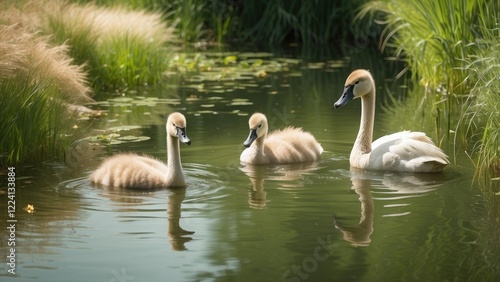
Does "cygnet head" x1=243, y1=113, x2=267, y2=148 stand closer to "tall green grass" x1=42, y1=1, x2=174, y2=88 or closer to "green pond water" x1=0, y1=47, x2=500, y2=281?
"green pond water" x1=0, y1=47, x2=500, y2=281

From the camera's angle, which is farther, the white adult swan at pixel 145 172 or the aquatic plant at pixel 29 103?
the aquatic plant at pixel 29 103

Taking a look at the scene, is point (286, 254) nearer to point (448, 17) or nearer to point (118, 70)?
point (448, 17)

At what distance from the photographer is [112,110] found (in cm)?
1362

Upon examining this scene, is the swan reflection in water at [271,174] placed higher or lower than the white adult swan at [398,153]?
lower

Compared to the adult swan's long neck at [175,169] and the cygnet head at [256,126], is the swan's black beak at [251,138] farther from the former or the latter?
the adult swan's long neck at [175,169]

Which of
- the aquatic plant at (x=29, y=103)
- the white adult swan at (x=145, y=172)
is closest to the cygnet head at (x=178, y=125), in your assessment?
the white adult swan at (x=145, y=172)

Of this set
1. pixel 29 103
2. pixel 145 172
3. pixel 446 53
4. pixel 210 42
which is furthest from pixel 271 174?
pixel 210 42

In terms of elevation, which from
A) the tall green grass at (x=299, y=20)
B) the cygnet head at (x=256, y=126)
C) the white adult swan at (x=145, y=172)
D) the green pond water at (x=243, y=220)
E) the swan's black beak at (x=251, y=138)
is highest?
the tall green grass at (x=299, y=20)

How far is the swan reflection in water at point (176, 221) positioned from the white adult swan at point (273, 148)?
1.37m

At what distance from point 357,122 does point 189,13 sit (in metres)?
9.82

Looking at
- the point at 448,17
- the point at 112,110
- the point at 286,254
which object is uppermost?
the point at 448,17

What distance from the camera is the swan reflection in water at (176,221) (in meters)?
7.58

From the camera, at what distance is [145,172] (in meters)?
9.19

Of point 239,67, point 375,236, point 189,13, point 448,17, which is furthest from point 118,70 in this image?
point 375,236
